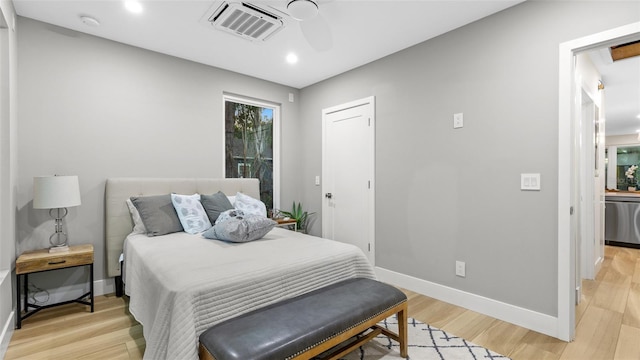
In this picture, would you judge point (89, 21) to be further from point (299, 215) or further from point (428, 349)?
point (428, 349)

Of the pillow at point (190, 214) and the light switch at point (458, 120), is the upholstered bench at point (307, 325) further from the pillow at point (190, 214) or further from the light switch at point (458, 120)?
the light switch at point (458, 120)

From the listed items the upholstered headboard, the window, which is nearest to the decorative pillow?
the upholstered headboard

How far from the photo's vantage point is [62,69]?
2789 millimetres

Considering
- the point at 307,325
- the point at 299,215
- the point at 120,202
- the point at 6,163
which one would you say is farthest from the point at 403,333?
the point at 6,163

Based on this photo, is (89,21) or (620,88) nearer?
(89,21)

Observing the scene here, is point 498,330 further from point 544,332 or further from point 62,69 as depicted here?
point 62,69

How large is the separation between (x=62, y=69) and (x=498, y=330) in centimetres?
433

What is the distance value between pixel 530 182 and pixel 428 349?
1.46 m

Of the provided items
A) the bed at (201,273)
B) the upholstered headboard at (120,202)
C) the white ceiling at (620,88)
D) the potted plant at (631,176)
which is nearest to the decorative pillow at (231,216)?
the bed at (201,273)

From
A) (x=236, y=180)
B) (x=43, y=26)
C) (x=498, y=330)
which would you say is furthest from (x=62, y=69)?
(x=498, y=330)

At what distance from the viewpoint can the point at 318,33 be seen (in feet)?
9.52

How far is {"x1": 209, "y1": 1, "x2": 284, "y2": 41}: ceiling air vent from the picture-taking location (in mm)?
2443

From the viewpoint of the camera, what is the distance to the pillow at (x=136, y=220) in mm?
2896

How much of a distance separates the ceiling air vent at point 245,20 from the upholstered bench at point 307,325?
7.24ft
